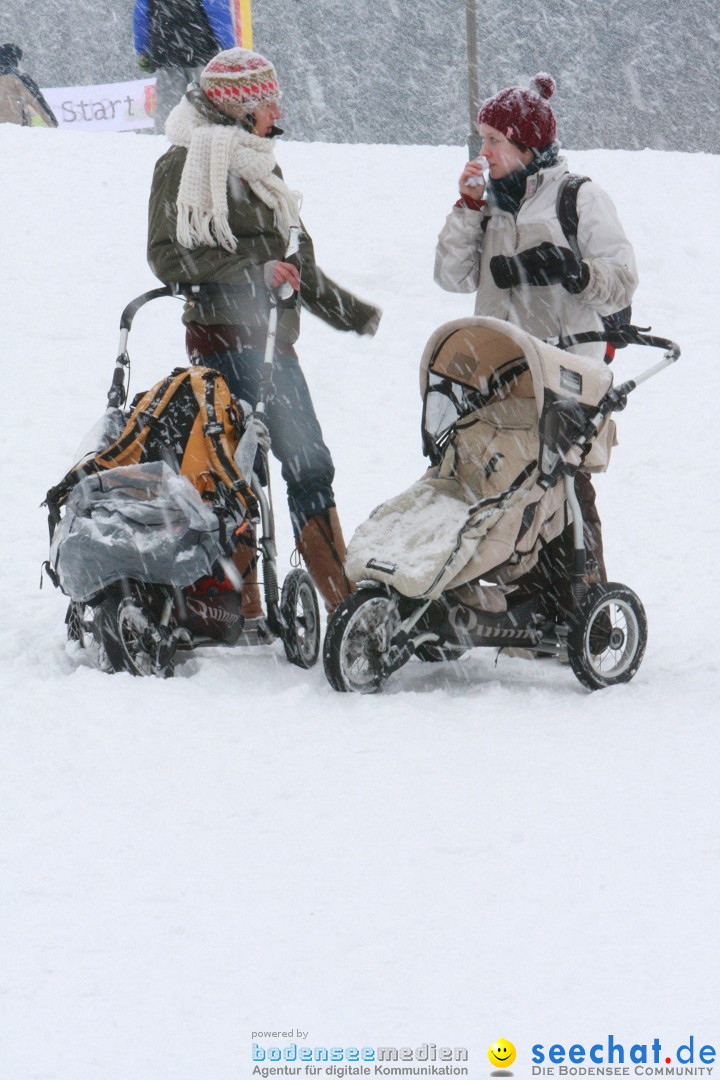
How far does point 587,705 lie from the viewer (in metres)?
4.02

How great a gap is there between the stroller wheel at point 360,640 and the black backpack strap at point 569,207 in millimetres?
1300

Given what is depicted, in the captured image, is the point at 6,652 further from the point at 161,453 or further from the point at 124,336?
the point at 124,336

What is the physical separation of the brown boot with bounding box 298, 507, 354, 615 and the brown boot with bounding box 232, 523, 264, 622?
0.68 feet

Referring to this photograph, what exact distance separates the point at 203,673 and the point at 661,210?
777 cm

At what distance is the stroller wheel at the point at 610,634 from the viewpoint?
4.18 m

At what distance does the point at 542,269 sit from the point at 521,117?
1.56ft

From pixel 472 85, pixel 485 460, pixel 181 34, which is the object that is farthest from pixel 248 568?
pixel 472 85

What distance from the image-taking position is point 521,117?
4.26 m

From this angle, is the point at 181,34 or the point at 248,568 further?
the point at 181,34

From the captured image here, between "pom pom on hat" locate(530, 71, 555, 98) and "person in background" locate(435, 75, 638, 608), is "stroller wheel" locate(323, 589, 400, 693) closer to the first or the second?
"person in background" locate(435, 75, 638, 608)

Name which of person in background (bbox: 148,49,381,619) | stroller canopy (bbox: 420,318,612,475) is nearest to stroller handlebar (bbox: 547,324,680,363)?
stroller canopy (bbox: 420,318,612,475)

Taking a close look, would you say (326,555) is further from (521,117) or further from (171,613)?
(521,117)

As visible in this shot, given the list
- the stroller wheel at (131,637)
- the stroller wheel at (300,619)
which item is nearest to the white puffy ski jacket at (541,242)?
the stroller wheel at (300,619)

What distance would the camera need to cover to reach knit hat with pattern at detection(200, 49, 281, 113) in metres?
4.28
